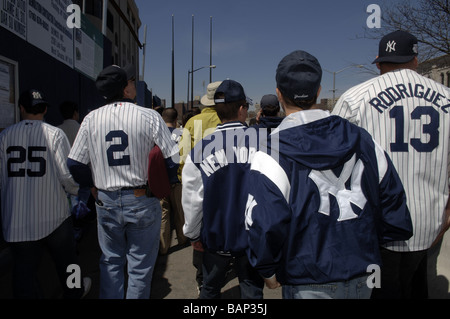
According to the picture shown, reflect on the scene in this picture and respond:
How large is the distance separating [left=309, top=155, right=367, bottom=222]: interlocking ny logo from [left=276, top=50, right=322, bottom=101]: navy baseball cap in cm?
41

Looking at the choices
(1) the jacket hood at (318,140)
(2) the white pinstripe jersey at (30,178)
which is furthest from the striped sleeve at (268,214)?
(2) the white pinstripe jersey at (30,178)

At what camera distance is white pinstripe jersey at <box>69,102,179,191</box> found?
257cm

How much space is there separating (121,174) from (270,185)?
1.59 meters

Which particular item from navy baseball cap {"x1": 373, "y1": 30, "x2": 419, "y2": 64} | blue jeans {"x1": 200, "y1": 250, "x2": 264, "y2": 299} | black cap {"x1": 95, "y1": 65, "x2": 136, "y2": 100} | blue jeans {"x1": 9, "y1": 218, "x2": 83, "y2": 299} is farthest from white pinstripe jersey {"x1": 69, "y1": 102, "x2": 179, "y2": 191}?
navy baseball cap {"x1": 373, "y1": 30, "x2": 419, "y2": 64}

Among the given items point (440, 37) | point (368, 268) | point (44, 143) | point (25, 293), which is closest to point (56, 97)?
point (44, 143)

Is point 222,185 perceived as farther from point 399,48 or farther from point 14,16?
point 14,16

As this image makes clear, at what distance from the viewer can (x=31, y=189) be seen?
2752 millimetres

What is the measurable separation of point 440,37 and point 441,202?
1024cm

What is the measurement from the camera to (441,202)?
2131mm

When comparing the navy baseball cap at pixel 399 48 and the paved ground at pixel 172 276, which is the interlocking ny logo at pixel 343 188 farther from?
the paved ground at pixel 172 276

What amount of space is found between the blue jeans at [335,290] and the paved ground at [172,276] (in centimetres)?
198

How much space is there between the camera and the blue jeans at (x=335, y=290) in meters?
1.48

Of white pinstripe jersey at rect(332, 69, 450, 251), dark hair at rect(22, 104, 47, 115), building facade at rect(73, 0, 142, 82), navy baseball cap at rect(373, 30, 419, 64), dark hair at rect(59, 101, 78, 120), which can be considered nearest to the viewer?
white pinstripe jersey at rect(332, 69, 450, 251)

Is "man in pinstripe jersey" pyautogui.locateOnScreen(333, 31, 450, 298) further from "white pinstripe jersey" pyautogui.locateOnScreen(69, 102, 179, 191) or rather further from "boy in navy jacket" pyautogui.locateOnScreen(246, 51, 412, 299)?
"white pinstripe jersey" pyautogui.locateOnScreen(69, 102, 179, 191)
